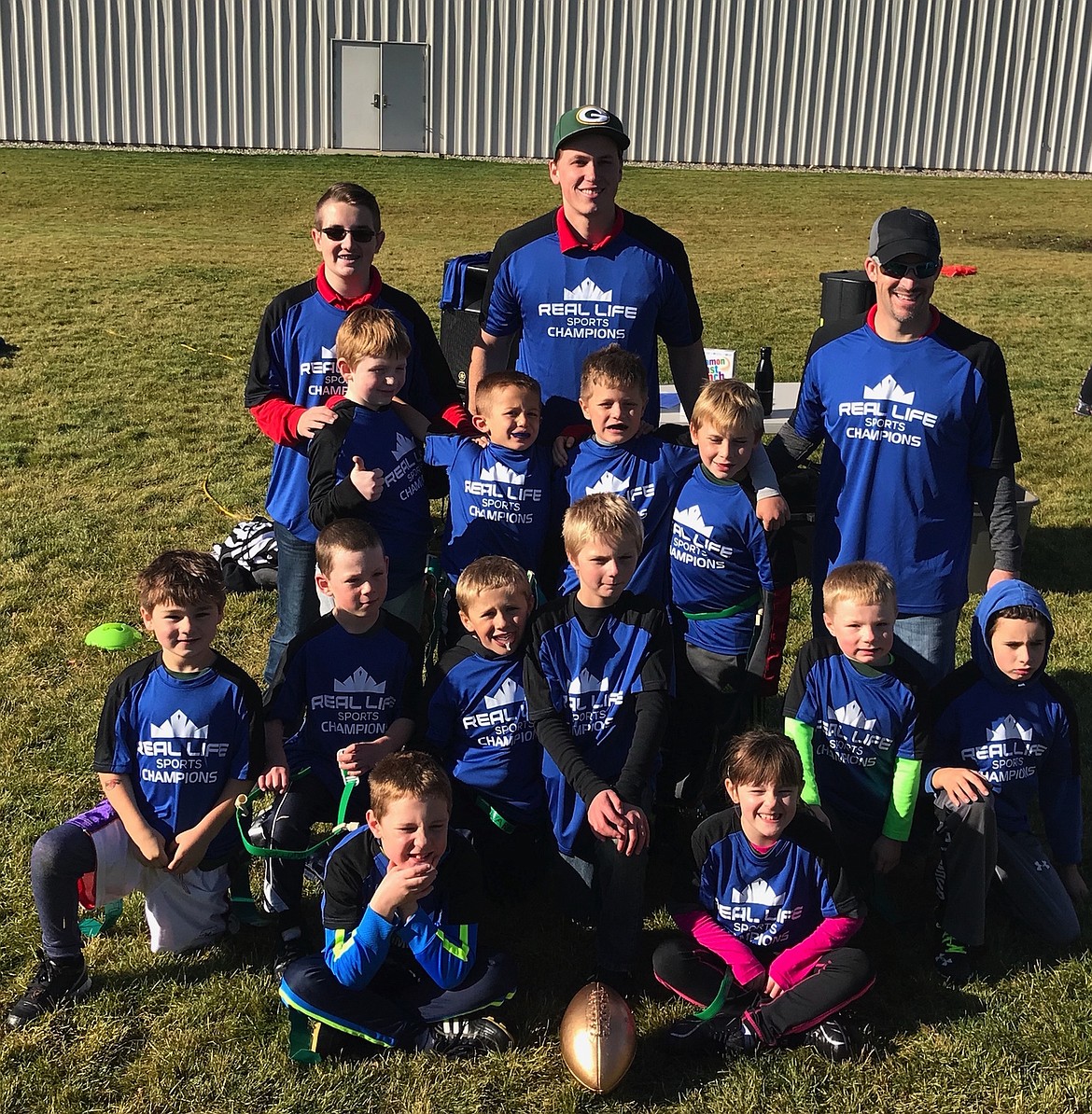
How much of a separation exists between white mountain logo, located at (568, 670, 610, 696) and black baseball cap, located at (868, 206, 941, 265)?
159 cm

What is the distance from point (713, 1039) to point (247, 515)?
17.3 feet

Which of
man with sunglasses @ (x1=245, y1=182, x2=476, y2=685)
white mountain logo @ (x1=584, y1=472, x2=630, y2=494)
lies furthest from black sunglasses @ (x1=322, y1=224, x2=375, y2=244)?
white mountain logo @ (x1=584, y1=472, x2=630, y2=494)

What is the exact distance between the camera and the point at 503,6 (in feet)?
88.0

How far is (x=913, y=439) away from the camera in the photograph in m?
4.01

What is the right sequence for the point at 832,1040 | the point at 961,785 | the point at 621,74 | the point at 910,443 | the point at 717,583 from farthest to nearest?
the point at 621,74, the point at 717,583, the point at 910,443, the point at 961,785, the point at 832,1040

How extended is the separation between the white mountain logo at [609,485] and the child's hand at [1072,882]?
193 centimetres

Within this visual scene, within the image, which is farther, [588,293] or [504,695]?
[588,293]

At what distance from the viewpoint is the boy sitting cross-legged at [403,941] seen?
3.35 m

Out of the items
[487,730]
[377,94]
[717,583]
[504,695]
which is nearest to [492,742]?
[487,730]

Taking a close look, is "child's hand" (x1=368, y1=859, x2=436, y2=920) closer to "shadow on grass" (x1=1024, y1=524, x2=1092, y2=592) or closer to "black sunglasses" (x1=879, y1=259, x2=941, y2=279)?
"black sunglasses" (x1=879, y1=259, x2=941, y2=279)

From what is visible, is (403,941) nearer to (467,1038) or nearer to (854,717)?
(467,1038)

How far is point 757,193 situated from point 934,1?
7640mm

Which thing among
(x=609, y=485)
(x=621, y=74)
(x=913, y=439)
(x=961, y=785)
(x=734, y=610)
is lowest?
(x=961, y=785)

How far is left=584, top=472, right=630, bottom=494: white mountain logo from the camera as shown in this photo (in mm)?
4215
